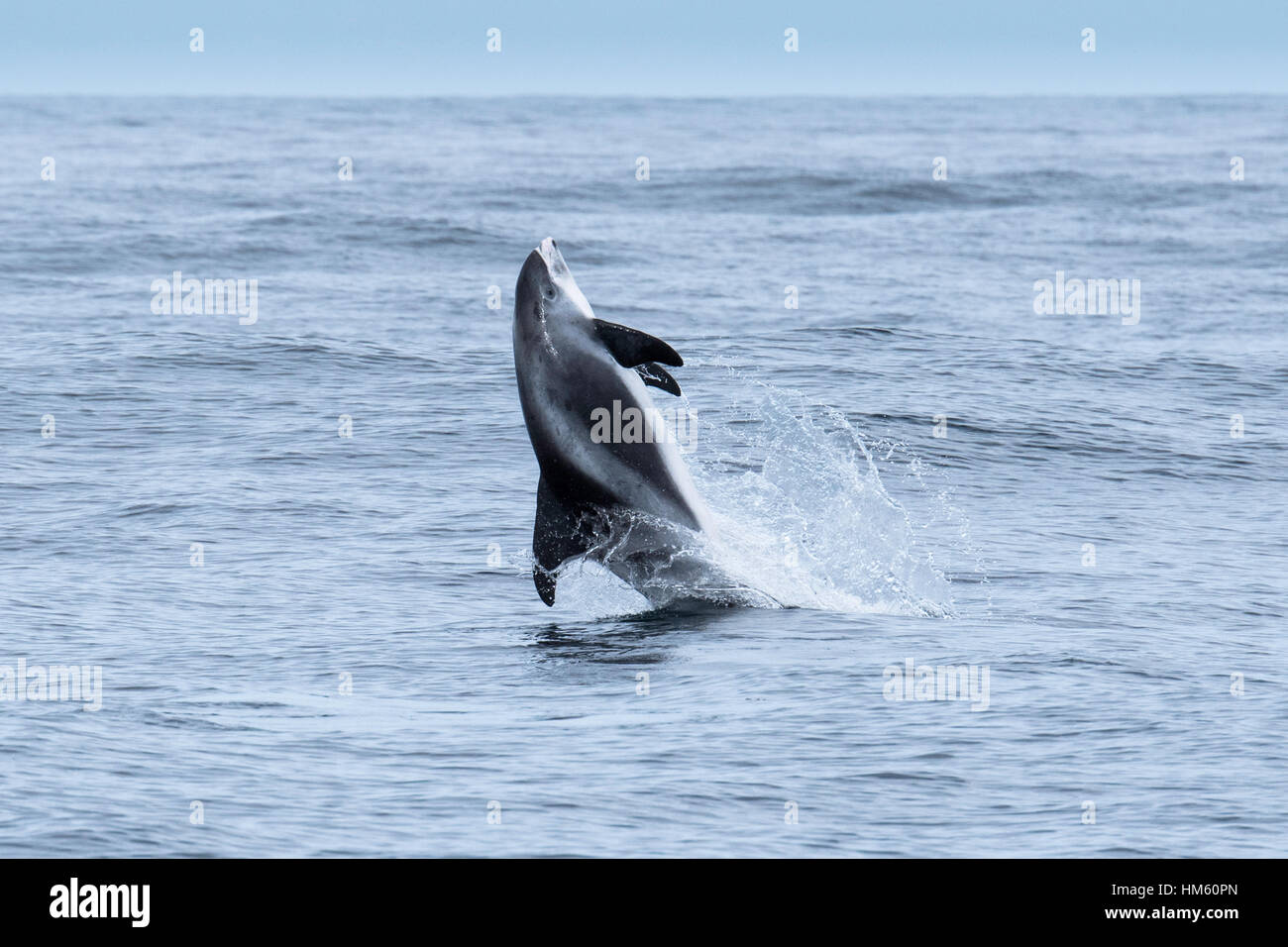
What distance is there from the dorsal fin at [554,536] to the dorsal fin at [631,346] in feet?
4.63

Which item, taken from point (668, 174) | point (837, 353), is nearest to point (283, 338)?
point (837, 353)

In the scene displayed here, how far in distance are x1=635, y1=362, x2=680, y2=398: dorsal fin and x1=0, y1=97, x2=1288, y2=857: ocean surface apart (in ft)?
6.56

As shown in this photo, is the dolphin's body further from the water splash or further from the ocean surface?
the ocean surface

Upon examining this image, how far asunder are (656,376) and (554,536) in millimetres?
1778

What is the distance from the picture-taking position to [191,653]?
16781 mm

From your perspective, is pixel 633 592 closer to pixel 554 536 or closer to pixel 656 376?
pixel 554 536

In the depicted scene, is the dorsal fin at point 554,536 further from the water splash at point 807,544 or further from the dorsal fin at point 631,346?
the dorsal fin at point 631,346

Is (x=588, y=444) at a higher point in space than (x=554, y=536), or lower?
higher

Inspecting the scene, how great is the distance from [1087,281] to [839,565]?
3090 centimetres

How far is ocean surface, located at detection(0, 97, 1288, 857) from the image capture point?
12.6 meters

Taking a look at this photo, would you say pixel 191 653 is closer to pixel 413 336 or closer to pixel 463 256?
pixel 413 336

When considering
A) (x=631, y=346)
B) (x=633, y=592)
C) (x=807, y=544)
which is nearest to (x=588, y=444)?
(x=631, y=346)

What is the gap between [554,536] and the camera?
1772 centimetres

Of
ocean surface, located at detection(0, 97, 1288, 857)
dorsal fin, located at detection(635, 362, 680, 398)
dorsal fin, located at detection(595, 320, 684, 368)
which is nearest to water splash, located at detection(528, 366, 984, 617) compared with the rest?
ocean surface, located at detection(0, 97, 1288, 857)
